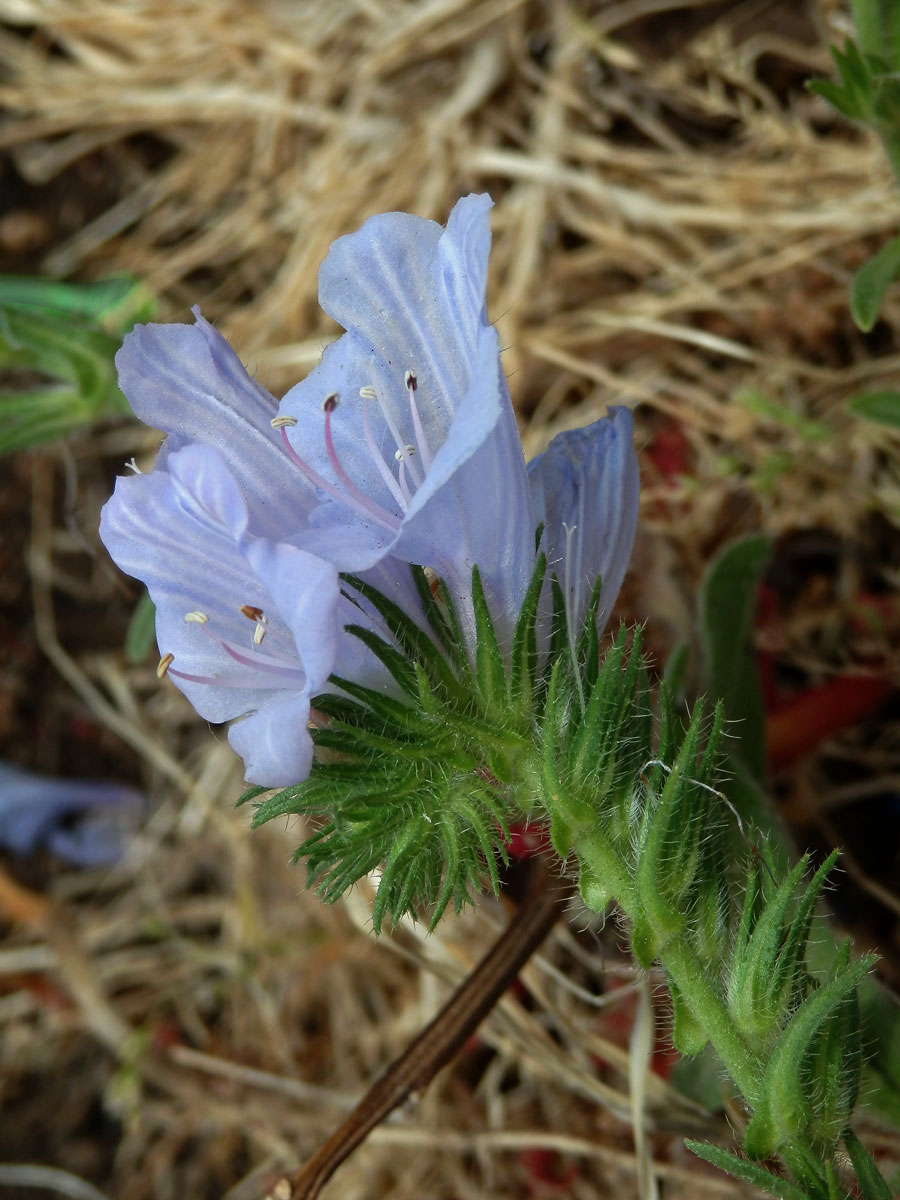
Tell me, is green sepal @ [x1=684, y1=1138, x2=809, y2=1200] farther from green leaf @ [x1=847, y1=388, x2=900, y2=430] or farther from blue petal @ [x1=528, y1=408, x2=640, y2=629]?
green leaf @ [x1=847, y1=388, x2=900, y2=430]

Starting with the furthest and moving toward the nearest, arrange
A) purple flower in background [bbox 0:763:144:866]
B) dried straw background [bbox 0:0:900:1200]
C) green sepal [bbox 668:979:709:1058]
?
purple flower in background [bbox 0:763:144:866]
dried straw background [bbox 0:0:900:1200]
green sepal [bbox 668:979:709:1058]

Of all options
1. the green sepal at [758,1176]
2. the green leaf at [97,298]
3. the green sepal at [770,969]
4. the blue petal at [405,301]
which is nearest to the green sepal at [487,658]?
the blue petal at [405,301]

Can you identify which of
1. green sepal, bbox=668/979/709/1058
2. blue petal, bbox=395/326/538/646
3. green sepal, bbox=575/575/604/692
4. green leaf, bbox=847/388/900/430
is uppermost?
blue petal, bbox=395/326/538/646

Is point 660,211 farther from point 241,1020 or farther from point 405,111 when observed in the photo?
point 241,1020

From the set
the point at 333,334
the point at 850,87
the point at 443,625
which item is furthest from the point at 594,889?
the point at 333,334

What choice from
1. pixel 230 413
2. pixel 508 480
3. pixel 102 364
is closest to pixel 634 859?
pixel 508 480

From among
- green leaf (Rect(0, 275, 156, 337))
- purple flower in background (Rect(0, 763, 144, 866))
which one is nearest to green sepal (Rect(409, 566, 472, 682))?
green leaf (Rect(0, 275, 156, 337))
